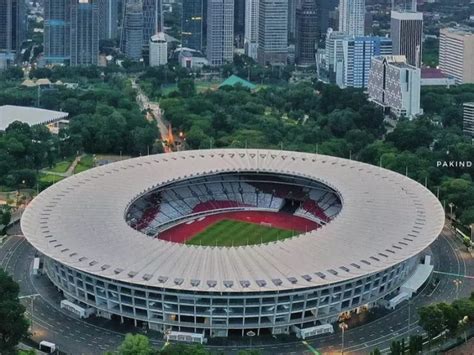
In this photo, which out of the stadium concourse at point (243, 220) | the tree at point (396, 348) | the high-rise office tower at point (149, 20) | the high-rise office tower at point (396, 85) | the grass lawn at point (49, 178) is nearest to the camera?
the tree at point (396, 348)

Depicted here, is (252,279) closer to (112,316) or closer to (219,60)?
(112,316)

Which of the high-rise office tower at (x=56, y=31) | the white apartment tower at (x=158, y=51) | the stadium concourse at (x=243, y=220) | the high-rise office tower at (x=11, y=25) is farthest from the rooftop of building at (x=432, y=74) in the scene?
the high-rise office tower at (x=11, y=25)

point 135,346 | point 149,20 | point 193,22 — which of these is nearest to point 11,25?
point 149,20

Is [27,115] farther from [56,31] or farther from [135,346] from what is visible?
[135,346]

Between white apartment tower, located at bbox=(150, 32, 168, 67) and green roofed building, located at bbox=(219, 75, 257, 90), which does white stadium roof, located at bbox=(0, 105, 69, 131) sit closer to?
green roofed building, located at bbox=(219, 75, 257, 90)

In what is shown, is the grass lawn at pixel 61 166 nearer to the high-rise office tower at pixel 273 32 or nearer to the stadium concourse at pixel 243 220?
the stadium concourse at pixel 243 220

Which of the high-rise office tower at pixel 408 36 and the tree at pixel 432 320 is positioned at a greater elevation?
the high-rise office tower at pixel 408 36

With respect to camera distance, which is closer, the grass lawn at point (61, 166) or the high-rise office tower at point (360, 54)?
the grass lawn at point (61, 166)
